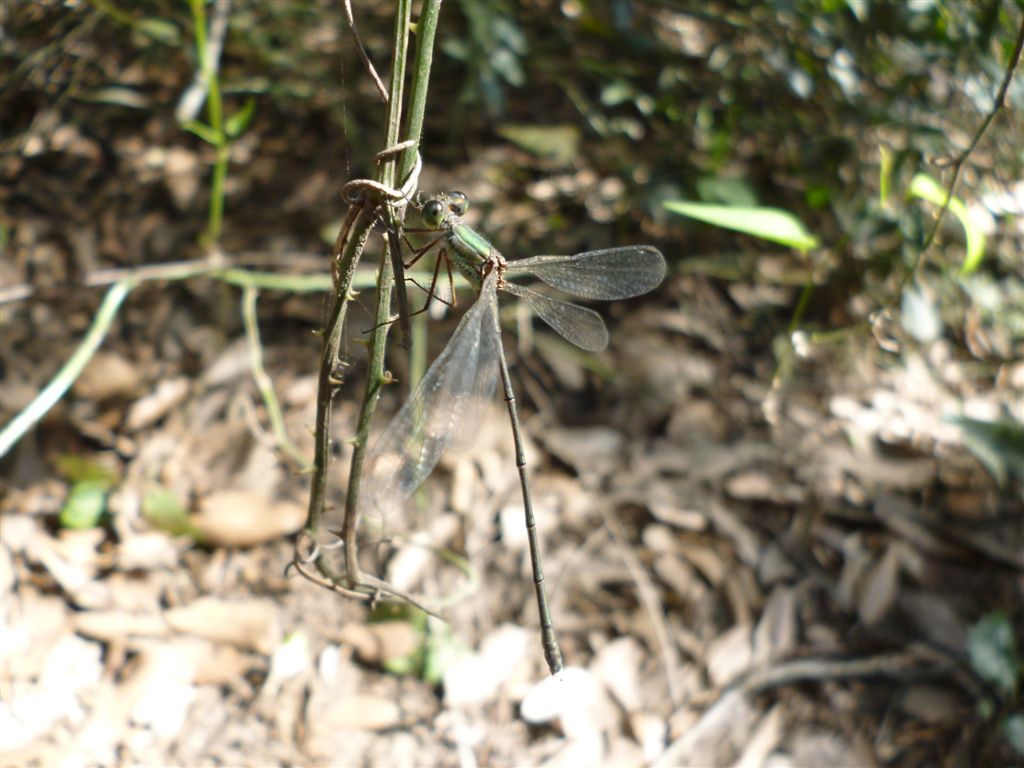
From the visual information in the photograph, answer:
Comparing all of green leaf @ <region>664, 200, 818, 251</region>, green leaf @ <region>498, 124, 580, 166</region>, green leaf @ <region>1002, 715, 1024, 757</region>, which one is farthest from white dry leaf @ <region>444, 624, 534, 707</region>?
green leaf @ <region>498, 124, 580, 166</region>

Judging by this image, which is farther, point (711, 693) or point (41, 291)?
point (41, 291)

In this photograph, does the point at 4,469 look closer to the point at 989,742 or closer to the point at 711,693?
the point at 711,693

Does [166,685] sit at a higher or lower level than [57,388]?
lower

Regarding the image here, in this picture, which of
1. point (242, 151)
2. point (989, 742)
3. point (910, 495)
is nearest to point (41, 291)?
point (242, 151)

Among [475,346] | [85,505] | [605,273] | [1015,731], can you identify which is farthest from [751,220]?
[85,505]

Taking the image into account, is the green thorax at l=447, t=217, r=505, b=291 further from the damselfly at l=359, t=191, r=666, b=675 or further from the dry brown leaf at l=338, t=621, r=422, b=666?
the dry brown leaf at l=338, t=621, r=422, b=666

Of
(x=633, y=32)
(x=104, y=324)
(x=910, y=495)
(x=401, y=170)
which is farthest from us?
(x=633, y=32)

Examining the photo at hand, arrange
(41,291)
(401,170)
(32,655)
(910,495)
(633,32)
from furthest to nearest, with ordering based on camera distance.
A: (633,32), (910,495), (41,291), (32,655), (401,170)

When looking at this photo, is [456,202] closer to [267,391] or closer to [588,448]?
[267,391]
